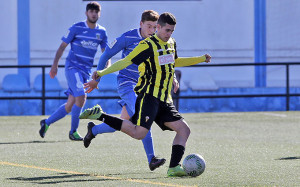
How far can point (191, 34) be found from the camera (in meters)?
26.5

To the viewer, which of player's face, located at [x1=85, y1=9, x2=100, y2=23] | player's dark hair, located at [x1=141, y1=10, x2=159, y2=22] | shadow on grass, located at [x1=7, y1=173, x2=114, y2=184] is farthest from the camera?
player's face, located at [x1=85, y1=9, x2=100, y2=23]

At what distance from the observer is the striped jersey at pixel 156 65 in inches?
336

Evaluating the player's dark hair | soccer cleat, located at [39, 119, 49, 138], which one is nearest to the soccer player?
the player's dark hair

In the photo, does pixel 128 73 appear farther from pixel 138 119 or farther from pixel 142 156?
pixel 138 119

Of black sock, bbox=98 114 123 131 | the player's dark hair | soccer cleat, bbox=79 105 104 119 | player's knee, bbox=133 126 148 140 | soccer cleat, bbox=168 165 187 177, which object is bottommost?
soccer cleat, bbox=168 165 187 177

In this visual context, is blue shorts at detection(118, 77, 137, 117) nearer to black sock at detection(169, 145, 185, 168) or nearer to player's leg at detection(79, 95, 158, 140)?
player's leg at detection(79, 95, 158, 140)

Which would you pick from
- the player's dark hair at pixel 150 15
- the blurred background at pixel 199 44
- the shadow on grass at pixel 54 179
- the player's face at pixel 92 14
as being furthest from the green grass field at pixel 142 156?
the blurred background at pixel 199 44

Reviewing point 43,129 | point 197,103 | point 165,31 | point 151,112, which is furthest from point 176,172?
point 197,103

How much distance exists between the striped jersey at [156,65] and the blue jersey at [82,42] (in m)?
4.18

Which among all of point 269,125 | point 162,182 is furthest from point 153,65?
point 269,125

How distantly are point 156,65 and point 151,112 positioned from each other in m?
0.46

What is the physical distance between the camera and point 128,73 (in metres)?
10.1

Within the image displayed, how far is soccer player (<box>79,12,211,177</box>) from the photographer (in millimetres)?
8523

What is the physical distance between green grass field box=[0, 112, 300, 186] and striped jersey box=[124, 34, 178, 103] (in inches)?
32.3
